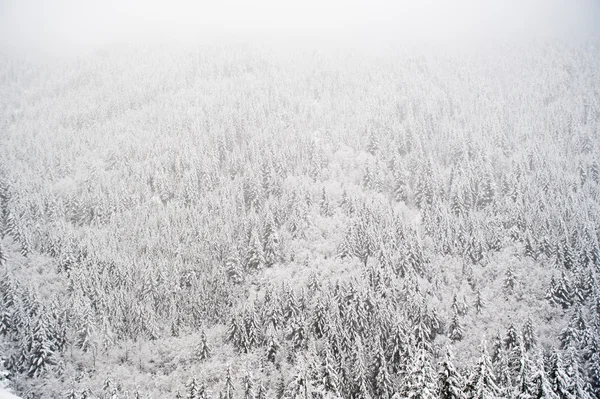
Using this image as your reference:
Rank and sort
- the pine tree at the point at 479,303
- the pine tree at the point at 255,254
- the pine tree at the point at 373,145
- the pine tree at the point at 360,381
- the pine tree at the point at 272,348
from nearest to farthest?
the pine tree at the point at 360,381 < the pine tree at the point at 272,348 < the pine tree at the point at 479,303 < the pine tree at the point at 255,254 < the pine tree at the point at 373,145

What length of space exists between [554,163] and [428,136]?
3553cm

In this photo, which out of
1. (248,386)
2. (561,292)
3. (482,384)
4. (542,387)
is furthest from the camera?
(561,292)

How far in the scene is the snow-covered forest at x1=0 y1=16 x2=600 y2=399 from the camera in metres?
64.0

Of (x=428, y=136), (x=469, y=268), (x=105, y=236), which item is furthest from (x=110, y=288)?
(x=428, y=136)

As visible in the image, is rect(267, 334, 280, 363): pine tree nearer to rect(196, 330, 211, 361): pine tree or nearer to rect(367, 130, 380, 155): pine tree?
rect(196, 330, 211, 361): pine tree

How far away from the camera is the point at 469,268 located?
81.5m

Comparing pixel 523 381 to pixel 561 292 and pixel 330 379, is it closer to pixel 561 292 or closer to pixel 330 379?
pixel 330 379

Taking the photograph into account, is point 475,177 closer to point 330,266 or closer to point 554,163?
point 554,163

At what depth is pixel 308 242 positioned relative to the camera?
9175 centimetres

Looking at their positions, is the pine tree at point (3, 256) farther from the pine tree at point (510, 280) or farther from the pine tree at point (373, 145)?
the pine tree at point (510, 280)

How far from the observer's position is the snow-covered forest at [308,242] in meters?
64.0

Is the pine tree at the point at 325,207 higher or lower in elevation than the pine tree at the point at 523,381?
lower

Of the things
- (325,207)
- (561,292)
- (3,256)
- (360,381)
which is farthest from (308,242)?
(3,256)

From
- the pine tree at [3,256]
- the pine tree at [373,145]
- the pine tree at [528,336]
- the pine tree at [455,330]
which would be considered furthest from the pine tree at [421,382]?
the pine tree at [373,145]
